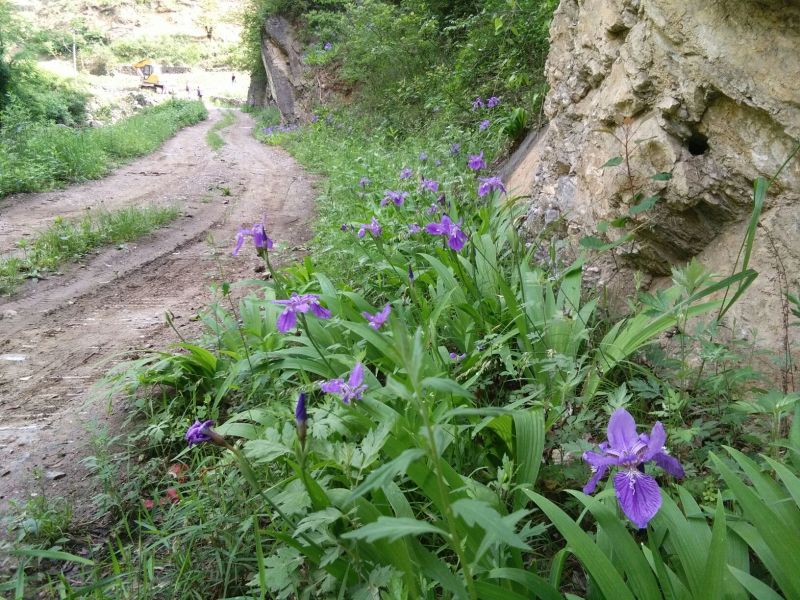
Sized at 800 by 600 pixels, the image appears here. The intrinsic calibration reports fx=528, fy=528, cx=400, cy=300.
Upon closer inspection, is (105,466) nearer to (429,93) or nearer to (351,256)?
(351,256)

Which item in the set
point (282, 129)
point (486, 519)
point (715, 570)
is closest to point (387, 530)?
point (486, 519)

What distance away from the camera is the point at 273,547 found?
160 centimetres

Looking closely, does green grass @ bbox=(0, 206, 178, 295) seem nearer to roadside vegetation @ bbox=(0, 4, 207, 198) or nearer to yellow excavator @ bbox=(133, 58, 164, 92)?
roadside vegetation @ bbox=(0, 4, 207, 198)

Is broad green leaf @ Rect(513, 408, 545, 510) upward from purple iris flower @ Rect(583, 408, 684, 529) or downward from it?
downward

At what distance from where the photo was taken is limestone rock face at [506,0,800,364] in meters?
2.09

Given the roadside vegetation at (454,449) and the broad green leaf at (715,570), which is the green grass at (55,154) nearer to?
the roadside vegetation at (454,449)

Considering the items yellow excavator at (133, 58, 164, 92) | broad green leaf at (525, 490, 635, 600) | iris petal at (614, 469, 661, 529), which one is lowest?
yellow excavator at (133, 58, 164, 92)

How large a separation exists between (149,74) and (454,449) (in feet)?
137

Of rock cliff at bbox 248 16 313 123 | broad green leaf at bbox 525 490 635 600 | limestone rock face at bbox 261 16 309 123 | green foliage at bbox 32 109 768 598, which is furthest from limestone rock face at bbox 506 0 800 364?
limestone rock face at bbox 261 16 309 123

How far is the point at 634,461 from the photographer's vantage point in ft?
3.31

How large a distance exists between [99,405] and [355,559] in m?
1.79

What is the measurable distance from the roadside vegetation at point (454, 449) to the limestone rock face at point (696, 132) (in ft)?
0.43

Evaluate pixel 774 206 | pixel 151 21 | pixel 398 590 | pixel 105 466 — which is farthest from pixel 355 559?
pixel 151 21

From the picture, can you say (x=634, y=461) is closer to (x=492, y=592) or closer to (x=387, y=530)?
(x=492, y=592)
